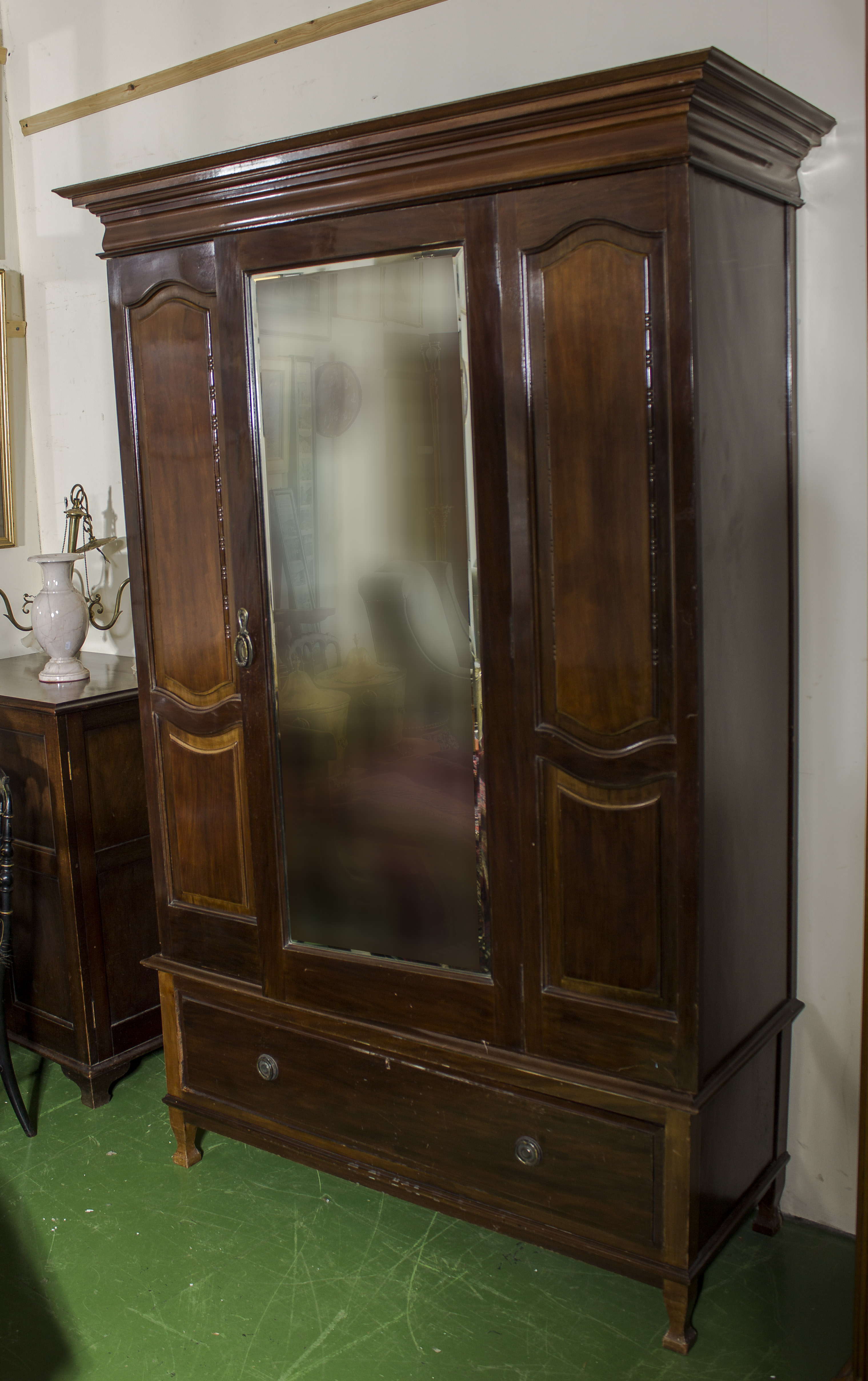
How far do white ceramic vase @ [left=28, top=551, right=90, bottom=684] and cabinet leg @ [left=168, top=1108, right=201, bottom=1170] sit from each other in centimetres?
113

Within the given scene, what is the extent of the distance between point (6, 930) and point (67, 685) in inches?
25.0

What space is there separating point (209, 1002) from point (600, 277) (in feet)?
5.47

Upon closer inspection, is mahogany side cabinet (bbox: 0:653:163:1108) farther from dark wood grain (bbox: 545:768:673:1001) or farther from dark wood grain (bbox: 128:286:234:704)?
dark wood grain (bbox: 545:768:673:1001)

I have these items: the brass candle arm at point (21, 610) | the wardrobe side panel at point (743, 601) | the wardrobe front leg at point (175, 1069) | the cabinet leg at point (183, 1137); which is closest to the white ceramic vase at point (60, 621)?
the brass candle arm at point (21, 610)

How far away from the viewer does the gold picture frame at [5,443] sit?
332cm

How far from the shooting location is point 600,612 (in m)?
1.79

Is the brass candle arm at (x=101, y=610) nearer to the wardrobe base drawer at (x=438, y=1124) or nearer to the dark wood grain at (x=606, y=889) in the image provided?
the wardrobe base drawer at (x=438, y=1124)

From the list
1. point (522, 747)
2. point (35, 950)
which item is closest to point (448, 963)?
point (522, 747)

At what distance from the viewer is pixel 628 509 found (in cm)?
173

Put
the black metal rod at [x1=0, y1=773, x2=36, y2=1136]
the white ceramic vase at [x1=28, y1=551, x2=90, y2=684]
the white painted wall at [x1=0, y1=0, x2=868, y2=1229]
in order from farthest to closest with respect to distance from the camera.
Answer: the white ceramic vase at [x1=28, y1=551, x2=90, y2=684]
the black metal rod at [x1=0, y1=773, x2=36, y2=1136]
the white painted wall at [x1=0, y1=0, x2=868, y2=1229]

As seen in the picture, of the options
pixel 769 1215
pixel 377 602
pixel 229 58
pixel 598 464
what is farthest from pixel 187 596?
pixel 769 1215

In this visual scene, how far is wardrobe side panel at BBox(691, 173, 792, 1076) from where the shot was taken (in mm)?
1738

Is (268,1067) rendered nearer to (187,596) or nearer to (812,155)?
(187,596)

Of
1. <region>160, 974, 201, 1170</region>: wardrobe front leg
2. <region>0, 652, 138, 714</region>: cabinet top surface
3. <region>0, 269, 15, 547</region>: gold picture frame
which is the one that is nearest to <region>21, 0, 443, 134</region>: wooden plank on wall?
<region>0, 269, 15, 547</region>: gold picture frame
